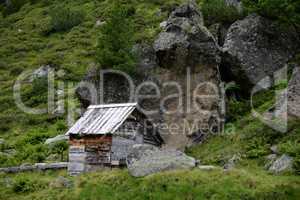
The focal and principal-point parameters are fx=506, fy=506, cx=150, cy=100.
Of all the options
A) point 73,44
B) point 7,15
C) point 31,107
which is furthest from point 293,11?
point 7,15

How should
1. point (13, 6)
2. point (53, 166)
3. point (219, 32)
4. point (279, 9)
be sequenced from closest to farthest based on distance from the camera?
point (53, 166) < point (279, 9) < point (219, 32) < point (13, 6)

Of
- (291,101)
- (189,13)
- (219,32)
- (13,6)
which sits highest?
(13,6)

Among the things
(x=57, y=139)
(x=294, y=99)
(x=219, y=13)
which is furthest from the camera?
(x=219, y=13)

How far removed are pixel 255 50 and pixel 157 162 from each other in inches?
610

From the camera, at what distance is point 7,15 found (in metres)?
103

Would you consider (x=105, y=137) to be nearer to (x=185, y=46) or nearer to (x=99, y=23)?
(x=185, y=46)

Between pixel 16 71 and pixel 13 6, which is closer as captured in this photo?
pixel 16 71

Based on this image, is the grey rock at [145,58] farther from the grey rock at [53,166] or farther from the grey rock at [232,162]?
the grey rock at [232,162]

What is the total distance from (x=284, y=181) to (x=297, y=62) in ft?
52.4

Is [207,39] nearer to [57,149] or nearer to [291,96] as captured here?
[291,96]

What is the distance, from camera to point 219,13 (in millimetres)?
46969

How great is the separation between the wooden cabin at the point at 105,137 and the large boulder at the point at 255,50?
388 inches

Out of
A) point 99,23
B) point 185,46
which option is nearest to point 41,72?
point 99,23

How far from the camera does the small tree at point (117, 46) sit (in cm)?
3844
